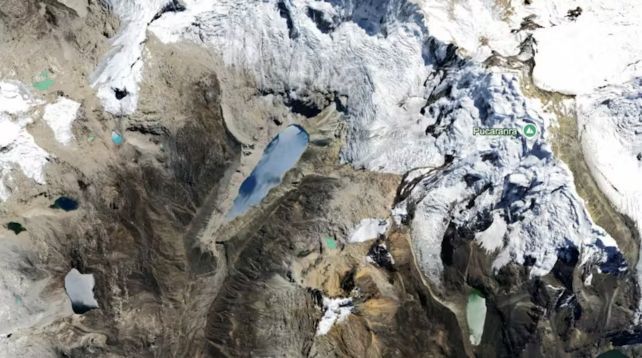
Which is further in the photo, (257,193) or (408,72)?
(257,193)

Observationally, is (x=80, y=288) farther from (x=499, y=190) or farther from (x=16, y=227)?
(x=499, y=190)

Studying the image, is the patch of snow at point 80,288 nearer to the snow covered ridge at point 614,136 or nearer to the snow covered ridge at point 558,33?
the snow covered ridge at point 558,33

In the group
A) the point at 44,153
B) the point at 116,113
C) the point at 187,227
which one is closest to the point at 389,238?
the point at 187,227

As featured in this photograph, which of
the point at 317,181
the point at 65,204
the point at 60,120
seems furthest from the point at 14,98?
the point at 317,181

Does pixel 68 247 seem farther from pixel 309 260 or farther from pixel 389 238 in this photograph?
pixel 389 238

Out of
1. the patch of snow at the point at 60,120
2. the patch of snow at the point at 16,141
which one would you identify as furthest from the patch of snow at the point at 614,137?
the patch of snow at the point at 16,141

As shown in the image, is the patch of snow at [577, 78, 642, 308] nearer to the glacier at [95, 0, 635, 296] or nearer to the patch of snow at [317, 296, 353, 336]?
the glacier at [95, 0, 635, 296]
